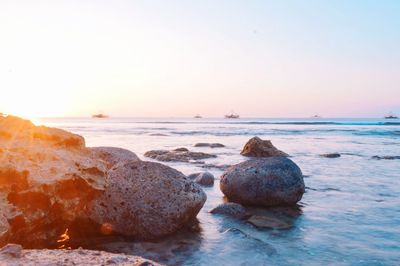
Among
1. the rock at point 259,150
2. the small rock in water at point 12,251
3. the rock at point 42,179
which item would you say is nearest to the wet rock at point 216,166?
the rock at point 259,150

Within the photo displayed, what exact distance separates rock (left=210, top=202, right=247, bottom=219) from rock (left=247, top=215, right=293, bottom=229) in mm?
297

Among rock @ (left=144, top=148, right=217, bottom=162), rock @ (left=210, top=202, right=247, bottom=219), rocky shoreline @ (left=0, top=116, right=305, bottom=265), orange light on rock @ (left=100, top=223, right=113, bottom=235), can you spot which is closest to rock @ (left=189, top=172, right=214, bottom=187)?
rocky shoreline @ (left=0, top=116, right=305, bottom=265)

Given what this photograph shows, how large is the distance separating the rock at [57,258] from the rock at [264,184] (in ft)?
20.3

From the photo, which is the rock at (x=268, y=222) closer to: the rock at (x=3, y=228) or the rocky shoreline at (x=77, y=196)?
the rocky shoreline at (x=77, y=196)

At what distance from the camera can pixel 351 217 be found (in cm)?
923

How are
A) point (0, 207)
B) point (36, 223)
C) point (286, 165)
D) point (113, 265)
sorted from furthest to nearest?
point (286, 165)
point (36, 223)
point (0, 207)
point (113, 265)

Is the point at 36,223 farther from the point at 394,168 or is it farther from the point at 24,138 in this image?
the point at 394,168

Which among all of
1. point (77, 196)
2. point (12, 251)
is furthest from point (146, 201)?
point (12, 251)

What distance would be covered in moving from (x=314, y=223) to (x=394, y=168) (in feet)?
33.5

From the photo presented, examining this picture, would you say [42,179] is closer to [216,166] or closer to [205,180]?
[205,180]

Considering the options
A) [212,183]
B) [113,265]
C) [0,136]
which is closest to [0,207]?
[0,136]

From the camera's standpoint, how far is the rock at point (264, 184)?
1055 cm

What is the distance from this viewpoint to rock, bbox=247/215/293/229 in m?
8.59

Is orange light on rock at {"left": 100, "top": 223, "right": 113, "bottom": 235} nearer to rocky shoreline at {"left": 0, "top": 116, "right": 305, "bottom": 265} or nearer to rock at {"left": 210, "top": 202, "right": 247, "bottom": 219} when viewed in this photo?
rocky shoreline at {"left": 0, "top": 116, "right": 305, "bottom": 265}
